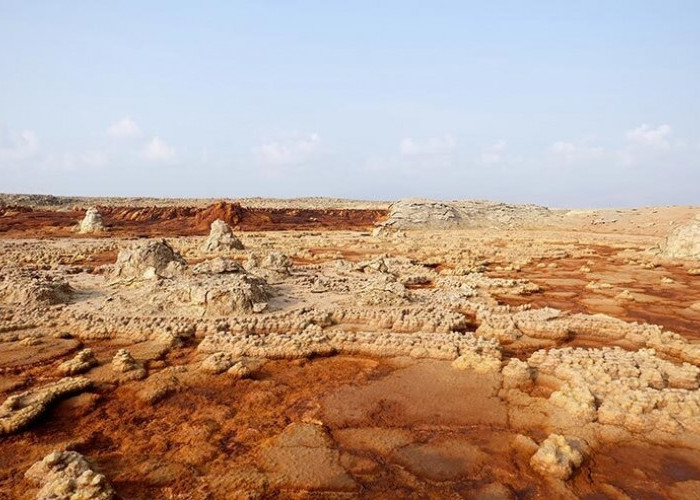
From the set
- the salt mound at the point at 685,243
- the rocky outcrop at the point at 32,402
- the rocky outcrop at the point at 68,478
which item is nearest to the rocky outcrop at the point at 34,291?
the rocky outcrop at the point at 32,402

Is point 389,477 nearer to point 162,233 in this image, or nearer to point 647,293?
point 647,293

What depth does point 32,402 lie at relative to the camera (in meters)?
4.76

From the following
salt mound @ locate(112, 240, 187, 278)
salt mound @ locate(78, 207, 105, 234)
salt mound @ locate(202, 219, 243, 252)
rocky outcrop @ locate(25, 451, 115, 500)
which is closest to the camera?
rocky outcrop @ locate(25, 451, 115, 500)

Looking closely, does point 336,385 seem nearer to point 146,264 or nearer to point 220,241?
point 146,264

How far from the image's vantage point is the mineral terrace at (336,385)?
3822 mm

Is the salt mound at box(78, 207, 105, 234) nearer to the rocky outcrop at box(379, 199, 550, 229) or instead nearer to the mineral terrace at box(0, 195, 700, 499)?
the mineral terrace at box(0, 195, 700, 499)

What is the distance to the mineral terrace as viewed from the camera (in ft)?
12.5

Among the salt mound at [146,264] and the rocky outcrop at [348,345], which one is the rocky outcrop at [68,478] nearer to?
the rocky outcrop at [348,345]

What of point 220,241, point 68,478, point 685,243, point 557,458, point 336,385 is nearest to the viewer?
point 68,478

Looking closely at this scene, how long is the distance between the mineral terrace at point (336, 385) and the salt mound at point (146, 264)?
40mm

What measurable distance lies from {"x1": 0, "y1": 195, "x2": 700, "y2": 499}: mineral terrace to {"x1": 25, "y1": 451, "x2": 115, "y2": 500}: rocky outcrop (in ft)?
0.04

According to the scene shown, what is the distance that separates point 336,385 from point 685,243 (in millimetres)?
15135

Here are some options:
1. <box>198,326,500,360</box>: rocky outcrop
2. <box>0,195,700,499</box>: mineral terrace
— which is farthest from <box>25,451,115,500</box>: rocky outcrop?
<box>198,326,500,360</box>: rocky outcrop

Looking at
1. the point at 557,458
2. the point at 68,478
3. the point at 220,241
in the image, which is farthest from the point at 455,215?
the point at 68,478
